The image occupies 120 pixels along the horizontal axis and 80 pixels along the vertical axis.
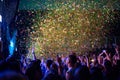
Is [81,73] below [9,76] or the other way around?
below

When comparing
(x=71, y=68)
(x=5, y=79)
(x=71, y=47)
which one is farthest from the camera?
(x=71, y=47)

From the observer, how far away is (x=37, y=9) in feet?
42.2

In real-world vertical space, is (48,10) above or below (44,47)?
above

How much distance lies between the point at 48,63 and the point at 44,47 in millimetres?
8368

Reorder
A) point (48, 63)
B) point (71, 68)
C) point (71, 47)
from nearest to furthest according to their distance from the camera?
point (71, 68) < point (48, 63) < point (71, 47)

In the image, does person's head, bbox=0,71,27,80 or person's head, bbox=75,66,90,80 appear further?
person's head, bbox=75,66,90,80

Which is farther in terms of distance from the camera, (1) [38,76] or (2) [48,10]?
(2) [48,10]

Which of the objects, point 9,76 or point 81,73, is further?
point 81,73

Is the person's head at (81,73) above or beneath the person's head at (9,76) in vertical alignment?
beneath

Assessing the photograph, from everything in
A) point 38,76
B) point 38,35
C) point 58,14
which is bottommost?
point 38,76

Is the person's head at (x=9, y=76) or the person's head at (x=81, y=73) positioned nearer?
the person's head at (x=9, y=76)

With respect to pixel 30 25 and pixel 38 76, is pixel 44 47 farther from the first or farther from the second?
pixel 38 76

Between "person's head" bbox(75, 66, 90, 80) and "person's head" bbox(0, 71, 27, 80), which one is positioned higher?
"person's head" bbox(0, 71, 27, 80)

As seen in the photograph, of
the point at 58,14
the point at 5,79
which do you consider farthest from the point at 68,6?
the point at 5,79
